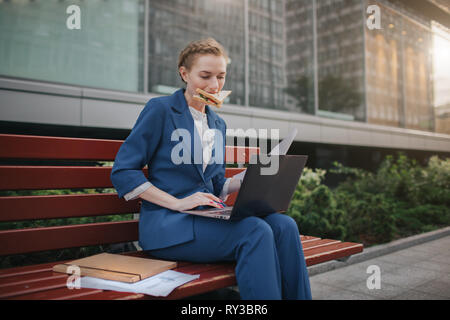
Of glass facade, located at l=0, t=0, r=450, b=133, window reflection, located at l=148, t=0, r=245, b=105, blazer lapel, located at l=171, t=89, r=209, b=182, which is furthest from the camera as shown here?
window reflection, located at l=148, t=0, r=245, b=105

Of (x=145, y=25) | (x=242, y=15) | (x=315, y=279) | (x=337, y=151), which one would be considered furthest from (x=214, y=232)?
(x=337, y=151)

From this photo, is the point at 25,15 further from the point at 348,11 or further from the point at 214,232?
the point at 348,11

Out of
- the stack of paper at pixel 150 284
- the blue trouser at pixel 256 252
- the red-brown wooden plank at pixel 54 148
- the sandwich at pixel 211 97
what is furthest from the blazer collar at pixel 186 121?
the stack of paper at pixel 150 284

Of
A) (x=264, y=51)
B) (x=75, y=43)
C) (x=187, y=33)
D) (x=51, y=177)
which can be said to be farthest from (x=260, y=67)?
(x=51, y=177)

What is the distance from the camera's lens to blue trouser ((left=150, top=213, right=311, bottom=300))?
155cm

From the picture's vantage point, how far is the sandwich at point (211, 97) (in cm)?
200

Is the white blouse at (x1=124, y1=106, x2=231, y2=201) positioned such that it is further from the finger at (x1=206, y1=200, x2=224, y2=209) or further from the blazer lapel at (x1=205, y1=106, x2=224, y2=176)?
the finger at (x1=206, y1=200, x2=224, y2=209)

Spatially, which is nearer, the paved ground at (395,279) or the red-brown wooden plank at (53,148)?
the red-brown wooden plank at (53,148)

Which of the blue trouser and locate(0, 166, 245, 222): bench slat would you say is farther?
locate(0, 166, 245, 222): bench slat

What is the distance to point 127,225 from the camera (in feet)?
7.43

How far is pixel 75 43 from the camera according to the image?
20.9 ft

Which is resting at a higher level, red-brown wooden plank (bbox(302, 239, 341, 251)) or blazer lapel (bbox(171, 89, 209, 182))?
blazer lapel (bbox(171, 89, 209, 182))

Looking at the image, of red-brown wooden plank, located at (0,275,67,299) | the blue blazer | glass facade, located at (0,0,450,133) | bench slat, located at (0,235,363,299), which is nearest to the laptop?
the blue blazer

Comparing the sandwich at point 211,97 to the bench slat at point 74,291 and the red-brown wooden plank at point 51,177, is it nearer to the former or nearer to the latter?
the red-brown wooden plank at point 51,177
